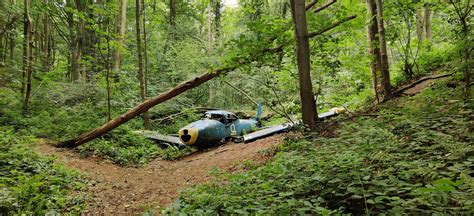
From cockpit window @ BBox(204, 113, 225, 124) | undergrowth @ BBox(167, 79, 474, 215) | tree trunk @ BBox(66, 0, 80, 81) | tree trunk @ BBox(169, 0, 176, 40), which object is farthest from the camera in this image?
tree trunk @ BBox(169, 0, 176, 40)

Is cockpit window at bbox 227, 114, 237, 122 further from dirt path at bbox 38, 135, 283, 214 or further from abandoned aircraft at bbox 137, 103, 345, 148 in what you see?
dirt path at bbox 38, 135, 283, 214

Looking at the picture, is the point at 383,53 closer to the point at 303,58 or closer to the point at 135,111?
the point at 303,58

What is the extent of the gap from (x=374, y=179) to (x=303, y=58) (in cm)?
358

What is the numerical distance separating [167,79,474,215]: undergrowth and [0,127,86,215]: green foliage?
5.64 feet

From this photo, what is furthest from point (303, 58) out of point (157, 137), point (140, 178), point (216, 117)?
point (157, 137)

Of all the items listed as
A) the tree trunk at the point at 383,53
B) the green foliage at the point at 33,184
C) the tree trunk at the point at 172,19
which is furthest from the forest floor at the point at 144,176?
the tree trunk at the point at 172,19

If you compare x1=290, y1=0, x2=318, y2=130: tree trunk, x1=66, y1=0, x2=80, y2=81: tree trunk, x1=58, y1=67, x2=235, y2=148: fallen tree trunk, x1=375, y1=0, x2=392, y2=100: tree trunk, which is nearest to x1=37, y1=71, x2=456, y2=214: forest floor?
x1=375, y1=0, x2=392, y2=100: tree trunk

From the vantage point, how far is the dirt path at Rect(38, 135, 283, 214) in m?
4.43

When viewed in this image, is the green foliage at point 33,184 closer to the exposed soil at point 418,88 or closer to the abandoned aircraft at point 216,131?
the abandoned aircraft at point 216,131

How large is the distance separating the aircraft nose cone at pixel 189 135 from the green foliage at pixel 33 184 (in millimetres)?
3707

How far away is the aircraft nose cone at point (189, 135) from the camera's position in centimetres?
873

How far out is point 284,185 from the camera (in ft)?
9.96

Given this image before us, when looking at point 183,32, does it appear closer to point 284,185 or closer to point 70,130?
point 70,130

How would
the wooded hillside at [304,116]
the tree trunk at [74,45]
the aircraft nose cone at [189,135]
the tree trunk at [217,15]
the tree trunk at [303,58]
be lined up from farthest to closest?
1. the tree trunk at [217,15]
2. the tree trunk at [74,45]
3. the aircraft nose cone at [189,135]
4. the tree trunk at [303,58]
5. the wooded hillside at [304,116]
